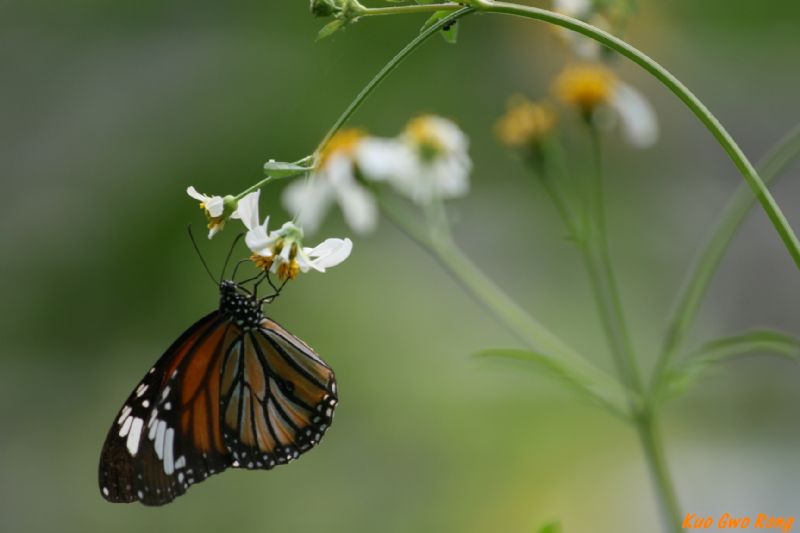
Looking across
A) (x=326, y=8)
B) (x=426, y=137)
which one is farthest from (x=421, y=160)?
(x=326, y=8)

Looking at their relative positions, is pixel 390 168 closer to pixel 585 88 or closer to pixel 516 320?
pixel 585 88

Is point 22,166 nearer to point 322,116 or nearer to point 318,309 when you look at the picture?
point 322,116

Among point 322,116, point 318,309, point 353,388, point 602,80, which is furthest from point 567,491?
point 322,116

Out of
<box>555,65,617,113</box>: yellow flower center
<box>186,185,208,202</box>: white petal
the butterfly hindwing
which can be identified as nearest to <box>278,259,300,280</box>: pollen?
<box>186,185,208,202</box>: white petal

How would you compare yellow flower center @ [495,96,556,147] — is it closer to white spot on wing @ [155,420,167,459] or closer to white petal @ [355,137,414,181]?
white petal @ [355,137,414,181]

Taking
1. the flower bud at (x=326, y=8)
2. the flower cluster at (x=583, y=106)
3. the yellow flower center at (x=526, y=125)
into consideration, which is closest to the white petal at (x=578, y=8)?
the flower cluster at (x=583, y=106)
